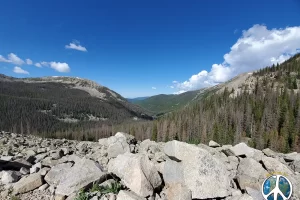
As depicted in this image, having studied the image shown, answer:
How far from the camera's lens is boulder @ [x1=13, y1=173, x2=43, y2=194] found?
12180 millimetres

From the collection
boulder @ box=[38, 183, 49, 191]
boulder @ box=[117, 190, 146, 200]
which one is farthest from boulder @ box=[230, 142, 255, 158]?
boulder @ box=[38, 183, 49, 191]

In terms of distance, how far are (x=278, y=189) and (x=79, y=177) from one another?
9.51 m

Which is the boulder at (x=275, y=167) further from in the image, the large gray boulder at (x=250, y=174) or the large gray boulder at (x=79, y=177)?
the large gray boulder at (x=79, y=177)

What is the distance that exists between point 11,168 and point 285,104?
131537 mm

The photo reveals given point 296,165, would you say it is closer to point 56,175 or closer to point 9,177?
point 56,175

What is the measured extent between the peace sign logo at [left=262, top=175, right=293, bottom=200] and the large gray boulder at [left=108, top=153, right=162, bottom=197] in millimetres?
6043

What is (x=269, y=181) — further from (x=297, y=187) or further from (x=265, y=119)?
(x=265, y=119)

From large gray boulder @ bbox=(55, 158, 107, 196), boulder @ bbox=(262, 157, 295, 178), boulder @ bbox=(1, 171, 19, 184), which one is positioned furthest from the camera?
boulder @ bbox=(262, 157, 295, 178)

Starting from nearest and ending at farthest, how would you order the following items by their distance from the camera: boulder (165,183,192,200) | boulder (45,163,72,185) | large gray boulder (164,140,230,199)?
boulder (165,183,192,200), large gray boulder (164,140,230,199), boulder (45,163,72,185)

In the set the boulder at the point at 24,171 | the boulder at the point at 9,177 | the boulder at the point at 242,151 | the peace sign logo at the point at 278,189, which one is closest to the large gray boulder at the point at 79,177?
the boulder at the point at 9,177

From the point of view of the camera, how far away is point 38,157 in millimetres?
18281

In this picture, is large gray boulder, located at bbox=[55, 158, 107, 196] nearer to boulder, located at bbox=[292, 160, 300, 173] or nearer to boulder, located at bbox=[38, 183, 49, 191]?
boulder, located at bbox=[38, 183, 49, 191]

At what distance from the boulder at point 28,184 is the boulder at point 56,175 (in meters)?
0.43

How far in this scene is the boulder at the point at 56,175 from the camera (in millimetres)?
12820
